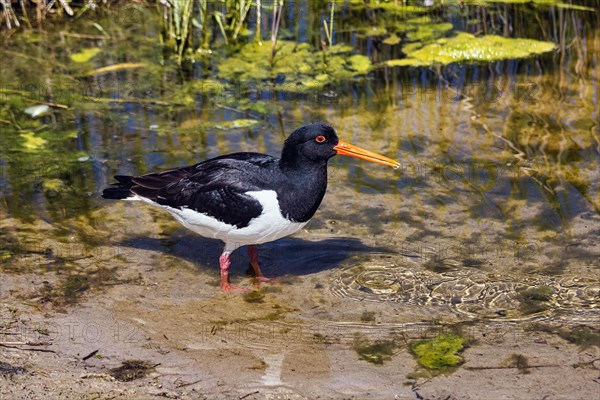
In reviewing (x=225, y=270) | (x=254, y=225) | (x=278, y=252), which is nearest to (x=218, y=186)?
(x=254, y=225)

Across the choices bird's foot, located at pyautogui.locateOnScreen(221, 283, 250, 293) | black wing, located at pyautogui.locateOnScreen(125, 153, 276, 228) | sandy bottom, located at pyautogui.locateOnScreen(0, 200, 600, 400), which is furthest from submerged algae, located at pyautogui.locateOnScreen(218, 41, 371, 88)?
bird's foot, located at pyautogui.locateOnScreen(221, 283, 250, 293)

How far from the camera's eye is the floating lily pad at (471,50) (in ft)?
31.9

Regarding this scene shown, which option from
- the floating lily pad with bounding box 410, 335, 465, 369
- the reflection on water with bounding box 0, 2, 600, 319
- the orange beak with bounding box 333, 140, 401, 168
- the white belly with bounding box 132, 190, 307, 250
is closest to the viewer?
the floating lily pad with bounding box 410, 335, 465, 369

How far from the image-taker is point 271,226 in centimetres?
599

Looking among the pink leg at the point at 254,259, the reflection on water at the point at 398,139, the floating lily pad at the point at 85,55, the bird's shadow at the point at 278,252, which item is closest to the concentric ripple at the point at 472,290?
the reflection on water at the point at 398,139

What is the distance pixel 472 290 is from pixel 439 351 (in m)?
0.93

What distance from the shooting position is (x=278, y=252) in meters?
6.91

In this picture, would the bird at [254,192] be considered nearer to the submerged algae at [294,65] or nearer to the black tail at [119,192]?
the black tail at [119,192]

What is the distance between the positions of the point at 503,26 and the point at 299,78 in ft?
8.92

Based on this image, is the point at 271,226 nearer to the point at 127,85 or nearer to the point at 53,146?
the point at 53,146

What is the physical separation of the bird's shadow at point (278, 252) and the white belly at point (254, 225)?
18.1 inches

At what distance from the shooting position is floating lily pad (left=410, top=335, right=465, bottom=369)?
204 inches

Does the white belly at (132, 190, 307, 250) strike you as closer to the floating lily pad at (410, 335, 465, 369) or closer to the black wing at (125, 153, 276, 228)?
the black wing at (125, 153, 276, 228)

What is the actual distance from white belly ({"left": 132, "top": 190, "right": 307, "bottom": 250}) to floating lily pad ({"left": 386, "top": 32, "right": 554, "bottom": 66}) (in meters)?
4.09
